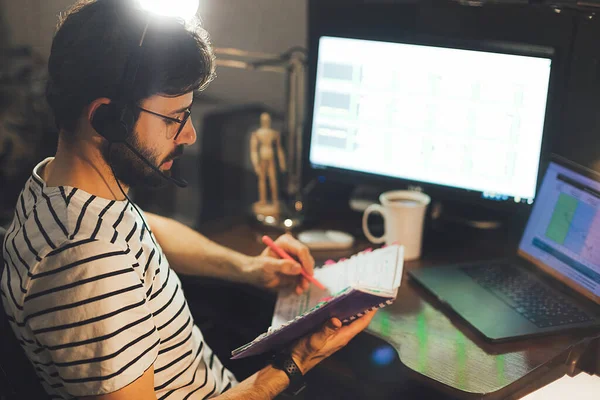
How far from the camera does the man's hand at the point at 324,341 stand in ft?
3.70

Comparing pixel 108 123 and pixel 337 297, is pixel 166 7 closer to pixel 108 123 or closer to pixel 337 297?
pixel 108 123

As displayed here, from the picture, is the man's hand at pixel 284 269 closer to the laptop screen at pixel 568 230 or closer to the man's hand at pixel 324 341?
the man's hand at pixel 324 341

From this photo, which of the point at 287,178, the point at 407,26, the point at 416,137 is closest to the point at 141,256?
the point at 416,137

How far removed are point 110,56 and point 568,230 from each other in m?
0.90

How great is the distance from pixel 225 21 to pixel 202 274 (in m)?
0.83

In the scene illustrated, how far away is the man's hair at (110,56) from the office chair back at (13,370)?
0.29m

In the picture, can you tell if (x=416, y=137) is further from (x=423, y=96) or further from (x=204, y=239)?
(x=204, y=239)

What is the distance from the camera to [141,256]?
1.01m

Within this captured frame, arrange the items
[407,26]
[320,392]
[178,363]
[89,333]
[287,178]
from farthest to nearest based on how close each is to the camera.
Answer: [287,178], [407,26], [320,392], [178,363], [89,333]

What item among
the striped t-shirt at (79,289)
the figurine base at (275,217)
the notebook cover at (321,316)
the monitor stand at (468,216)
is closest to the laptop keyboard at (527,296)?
the monitor stand at (468,216)

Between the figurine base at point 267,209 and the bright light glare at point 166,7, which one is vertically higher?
the bright light glare at point 166,7

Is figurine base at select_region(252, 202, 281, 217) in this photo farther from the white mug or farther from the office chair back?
the office chair back

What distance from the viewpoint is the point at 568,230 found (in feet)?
4.23

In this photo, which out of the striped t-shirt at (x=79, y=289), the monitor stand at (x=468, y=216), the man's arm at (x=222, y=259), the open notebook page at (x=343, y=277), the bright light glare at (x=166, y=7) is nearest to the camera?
the striped t-shirt at (x=79, y=289)
